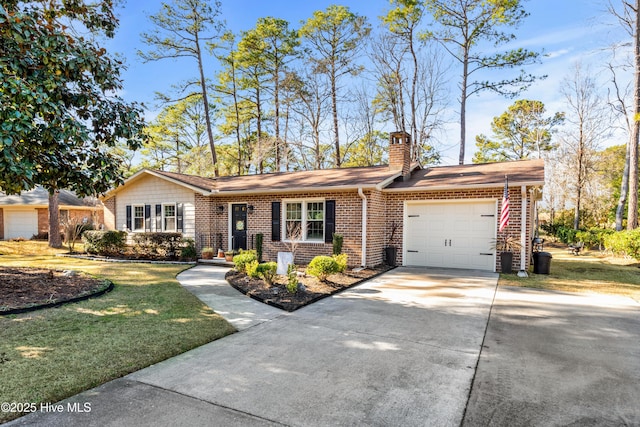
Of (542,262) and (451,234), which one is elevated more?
(451,234)

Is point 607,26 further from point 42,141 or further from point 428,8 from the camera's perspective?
point 42,141

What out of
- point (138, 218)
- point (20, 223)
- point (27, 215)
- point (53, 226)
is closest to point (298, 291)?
point (138, 218)

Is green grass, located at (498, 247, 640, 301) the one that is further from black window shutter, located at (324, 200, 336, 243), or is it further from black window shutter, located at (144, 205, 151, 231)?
black window shutter, located at (144, 205, 151, 231)

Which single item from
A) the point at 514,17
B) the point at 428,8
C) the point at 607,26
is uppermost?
the point at 428,8

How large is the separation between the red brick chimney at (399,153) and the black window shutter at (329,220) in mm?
2720

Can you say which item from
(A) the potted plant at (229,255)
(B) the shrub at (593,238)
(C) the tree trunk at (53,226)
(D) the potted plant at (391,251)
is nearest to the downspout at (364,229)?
(D) the potted plant at (391,251)

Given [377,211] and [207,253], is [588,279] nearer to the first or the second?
[377,211]

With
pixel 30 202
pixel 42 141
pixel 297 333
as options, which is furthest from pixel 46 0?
pixel 30 202

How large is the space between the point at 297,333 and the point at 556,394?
306cm

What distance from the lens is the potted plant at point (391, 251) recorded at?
1132 cm

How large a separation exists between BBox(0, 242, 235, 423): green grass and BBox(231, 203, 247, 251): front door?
5645 millimetres

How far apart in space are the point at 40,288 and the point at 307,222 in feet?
23.9

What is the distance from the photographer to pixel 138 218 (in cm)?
1514

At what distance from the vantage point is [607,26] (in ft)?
55.2
